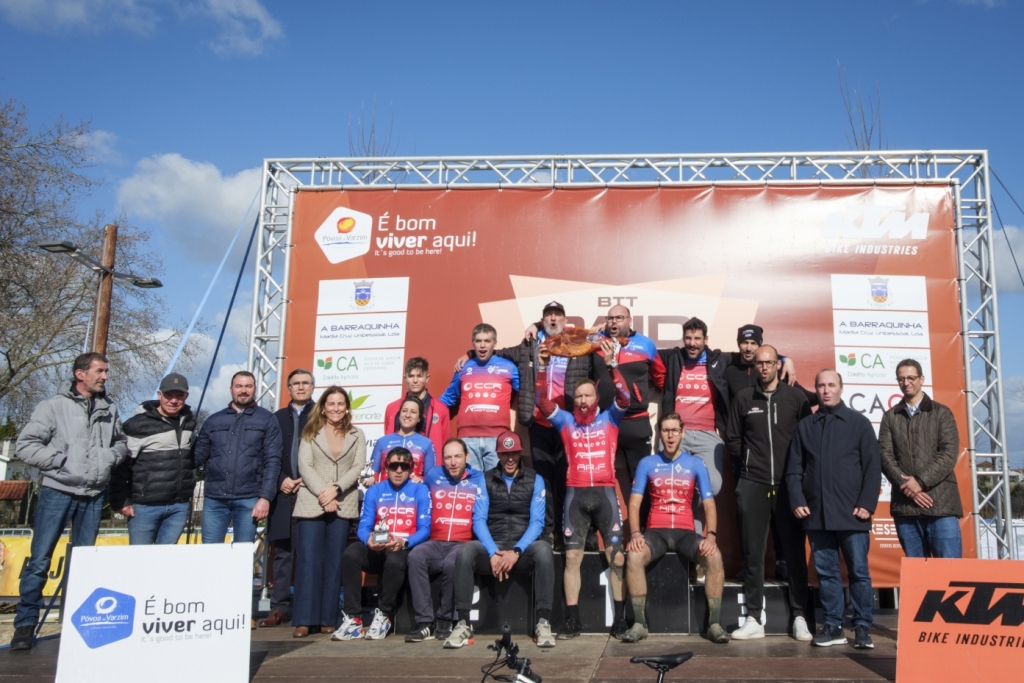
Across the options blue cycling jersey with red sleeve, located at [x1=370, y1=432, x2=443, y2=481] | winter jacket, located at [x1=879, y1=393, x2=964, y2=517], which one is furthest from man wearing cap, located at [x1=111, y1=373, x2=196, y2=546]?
winter jacket, located at [x1=879, y1=393, x2=964, y2=517]

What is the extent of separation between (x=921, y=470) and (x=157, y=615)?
4.61m

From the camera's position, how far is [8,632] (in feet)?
34.8

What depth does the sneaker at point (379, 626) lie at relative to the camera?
559 centimetres

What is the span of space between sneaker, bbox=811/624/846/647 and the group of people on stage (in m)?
0.02

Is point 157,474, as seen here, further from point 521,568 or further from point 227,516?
point 521,568

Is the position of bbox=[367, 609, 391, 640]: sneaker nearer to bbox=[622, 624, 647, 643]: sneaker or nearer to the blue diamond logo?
bbox=[622, 624, 647, 643]: sneaker

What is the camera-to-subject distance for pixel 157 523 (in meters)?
5.72

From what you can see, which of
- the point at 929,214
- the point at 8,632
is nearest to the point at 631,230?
the point at 929,214

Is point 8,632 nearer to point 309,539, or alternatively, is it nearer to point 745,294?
point 309,539

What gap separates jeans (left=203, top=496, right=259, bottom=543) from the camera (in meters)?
5.90

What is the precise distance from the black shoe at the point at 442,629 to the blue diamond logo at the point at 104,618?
2.04 meters

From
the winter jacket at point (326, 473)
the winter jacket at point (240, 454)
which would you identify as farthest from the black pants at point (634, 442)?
the winter jacket at point (240, 454)

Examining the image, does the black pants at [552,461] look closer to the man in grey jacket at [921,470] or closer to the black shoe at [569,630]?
the black shoe at [569,630]

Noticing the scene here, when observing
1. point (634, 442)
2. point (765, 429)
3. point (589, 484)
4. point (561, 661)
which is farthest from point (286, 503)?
point (765, 429)
